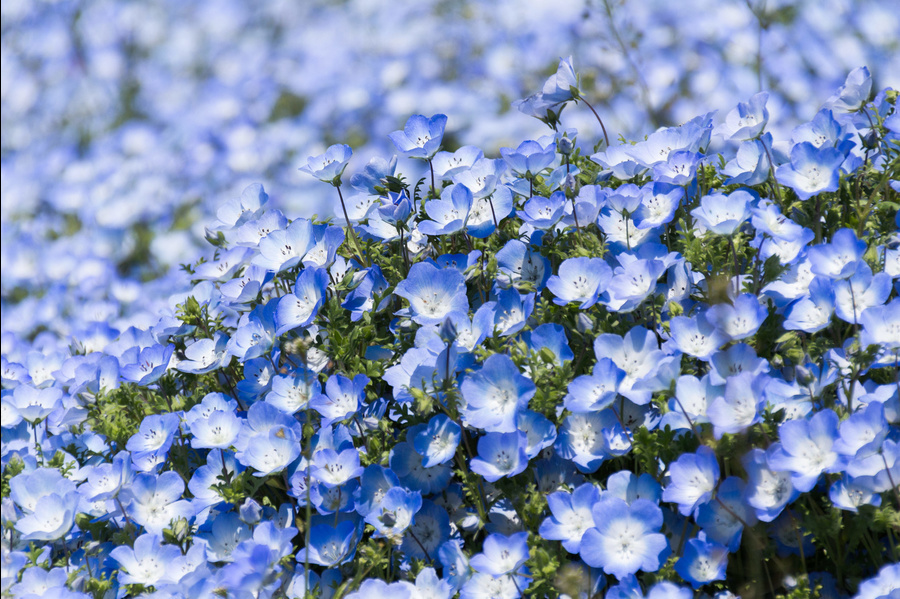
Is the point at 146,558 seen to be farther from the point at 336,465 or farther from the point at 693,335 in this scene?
the point at 693,335

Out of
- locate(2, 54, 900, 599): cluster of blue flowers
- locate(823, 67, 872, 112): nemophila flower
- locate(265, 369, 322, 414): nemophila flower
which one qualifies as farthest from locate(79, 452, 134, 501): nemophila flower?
locate(823, 67, 872, 112): nemophila flower

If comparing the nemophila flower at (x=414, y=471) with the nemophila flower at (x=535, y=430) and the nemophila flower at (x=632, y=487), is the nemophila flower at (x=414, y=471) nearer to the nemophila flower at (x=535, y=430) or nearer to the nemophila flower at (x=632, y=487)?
the nemophila flower at (x=535, y=430)

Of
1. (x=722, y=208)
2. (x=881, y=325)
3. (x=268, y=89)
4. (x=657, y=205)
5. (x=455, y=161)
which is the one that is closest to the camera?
(x=881, y=325)

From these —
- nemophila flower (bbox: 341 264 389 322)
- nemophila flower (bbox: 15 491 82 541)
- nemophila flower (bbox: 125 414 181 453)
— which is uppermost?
nemophila flower (bbox: 341 264 389 322)

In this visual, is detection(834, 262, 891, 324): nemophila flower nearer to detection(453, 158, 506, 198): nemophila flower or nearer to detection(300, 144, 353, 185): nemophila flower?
detection(453, 158, 506, 198): nemophila flower

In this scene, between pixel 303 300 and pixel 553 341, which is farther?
pixel 303 300

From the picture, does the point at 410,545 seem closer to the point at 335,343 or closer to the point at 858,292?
the point at 335,343

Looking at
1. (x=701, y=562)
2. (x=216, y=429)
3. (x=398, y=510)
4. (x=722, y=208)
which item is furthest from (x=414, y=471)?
(x=722, y=208)

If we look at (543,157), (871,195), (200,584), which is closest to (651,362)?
(543,157)
